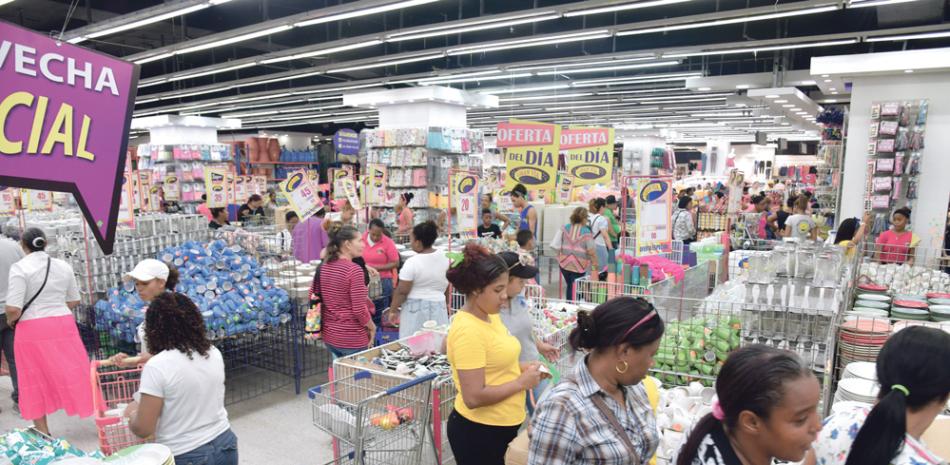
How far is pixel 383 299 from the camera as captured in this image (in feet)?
21.5

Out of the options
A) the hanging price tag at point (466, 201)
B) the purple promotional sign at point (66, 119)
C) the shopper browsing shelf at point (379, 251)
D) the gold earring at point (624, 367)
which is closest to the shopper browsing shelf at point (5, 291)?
the shopper browsing shelf at point (379, 251)

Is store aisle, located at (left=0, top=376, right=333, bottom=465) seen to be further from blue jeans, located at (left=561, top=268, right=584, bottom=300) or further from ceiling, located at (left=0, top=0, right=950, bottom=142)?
ceiling, located at (left=0, top=0, right=950, bottom=142)

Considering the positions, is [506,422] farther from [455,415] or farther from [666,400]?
[666,400]

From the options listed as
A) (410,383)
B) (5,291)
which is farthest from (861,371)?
(5,291)

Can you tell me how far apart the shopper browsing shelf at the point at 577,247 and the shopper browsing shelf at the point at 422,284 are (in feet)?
10.0

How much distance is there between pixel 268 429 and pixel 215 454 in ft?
8.13

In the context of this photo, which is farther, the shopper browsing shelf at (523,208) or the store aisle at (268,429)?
the shopper browsing shelf at (523,208)

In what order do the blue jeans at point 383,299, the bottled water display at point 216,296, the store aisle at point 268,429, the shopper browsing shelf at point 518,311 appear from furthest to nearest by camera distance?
the blue jeans at point 383,299
the bottled water display at point 216,296
the store aisle at point 268,429
the shopper browsing shelf at point 518,311

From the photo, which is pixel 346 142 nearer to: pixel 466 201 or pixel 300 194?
pixel 300 194

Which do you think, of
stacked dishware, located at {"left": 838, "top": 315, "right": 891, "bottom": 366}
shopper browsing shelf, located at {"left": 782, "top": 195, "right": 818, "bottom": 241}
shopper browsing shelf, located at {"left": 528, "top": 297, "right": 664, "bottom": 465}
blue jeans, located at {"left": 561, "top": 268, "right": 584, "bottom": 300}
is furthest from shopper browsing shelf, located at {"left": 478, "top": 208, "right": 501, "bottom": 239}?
shopper browsing shelf, located at {"left": 528, "top": 297, "right": 664, "bottom": 465}

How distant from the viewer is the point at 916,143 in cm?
818

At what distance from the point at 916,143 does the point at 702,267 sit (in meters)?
3.92

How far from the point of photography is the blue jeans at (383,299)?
6445 millimetres

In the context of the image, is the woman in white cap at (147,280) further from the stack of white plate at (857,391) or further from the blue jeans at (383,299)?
the stack of white plate at (857,391)
